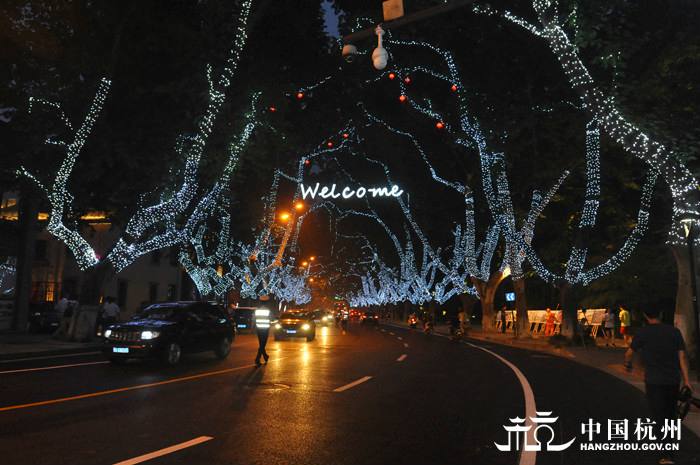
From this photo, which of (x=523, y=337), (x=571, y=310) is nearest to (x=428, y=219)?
(x=523, y=337)

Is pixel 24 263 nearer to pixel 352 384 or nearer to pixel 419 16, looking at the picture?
pixel 352 384

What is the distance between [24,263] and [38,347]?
9616mm

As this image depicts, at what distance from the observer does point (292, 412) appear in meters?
9.20

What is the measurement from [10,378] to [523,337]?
26.8 m

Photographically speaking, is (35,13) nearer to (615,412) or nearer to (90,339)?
(90,339)

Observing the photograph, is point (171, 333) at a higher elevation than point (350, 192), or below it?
below

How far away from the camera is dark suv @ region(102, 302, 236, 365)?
15.2 m

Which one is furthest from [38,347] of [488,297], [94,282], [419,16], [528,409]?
[488,297]

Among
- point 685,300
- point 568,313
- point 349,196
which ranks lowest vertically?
point 568,313

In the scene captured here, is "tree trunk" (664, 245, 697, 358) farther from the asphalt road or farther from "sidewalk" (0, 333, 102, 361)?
"sidewalk" (0, 333, 102, 361)

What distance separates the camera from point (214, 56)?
68.8 feet

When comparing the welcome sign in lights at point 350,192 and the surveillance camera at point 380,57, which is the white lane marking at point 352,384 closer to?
the surveillance camera at point 380,57

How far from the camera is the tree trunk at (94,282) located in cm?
2388

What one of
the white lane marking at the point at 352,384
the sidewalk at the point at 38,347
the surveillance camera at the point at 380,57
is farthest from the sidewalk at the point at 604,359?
the sidewalk at the point at 38,347
